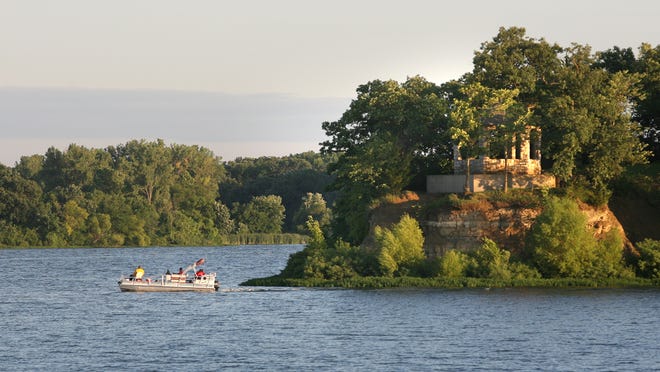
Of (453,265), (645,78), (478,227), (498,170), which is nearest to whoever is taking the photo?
(453,265)

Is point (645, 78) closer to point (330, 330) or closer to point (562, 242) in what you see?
point (562, 242)

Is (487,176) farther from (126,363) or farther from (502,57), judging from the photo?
(126,363)

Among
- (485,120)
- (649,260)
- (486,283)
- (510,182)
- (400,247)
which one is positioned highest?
(485,120)

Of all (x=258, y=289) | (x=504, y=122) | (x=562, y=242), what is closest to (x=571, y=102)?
(x=504, y=122)

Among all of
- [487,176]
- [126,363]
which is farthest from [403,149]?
[126,363]

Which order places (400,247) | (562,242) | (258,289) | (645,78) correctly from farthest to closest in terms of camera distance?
(645,78) < (258,289) < (400,247) < (562,242)

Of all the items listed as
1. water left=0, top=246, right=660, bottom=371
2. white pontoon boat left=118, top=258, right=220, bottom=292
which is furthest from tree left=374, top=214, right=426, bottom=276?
white pontoon boat left=118, top=258, right=220, bottom=292

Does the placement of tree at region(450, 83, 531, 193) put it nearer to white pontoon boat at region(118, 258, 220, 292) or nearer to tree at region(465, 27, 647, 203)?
tree at region(465, 27, 647, 203)

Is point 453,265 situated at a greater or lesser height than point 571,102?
lesser

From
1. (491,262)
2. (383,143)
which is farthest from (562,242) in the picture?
(383,143)

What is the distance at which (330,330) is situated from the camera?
68750mm

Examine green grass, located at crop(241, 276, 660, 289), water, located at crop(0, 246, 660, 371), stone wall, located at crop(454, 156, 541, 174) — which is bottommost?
water, located at crop(0, 246, 660, 371)

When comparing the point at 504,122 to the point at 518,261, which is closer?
the point at 518,261

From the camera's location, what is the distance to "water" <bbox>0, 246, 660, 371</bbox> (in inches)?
2292
